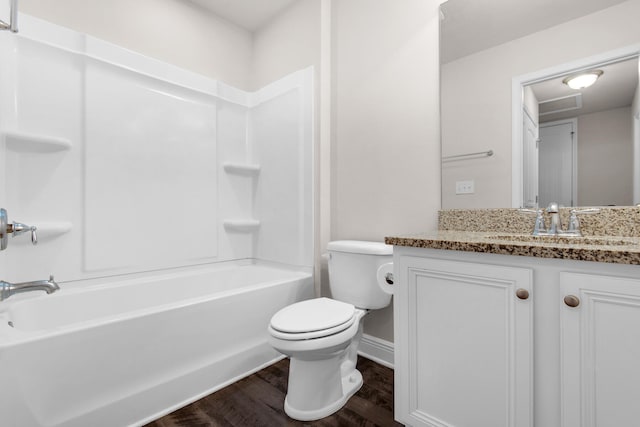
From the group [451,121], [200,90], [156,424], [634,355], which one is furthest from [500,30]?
[156,424]

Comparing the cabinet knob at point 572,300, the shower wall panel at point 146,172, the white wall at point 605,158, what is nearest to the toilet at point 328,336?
the cabinet knob at point 572,300

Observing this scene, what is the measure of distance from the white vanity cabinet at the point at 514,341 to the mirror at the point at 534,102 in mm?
658

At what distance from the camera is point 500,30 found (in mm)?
1562

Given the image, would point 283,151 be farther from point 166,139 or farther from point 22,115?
point 22,115

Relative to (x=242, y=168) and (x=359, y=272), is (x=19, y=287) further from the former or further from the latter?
(x=242, y=168)

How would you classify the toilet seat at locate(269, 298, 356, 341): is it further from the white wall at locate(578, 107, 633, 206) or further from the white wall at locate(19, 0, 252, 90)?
the white wall at locate(19, 0, 252, 90)

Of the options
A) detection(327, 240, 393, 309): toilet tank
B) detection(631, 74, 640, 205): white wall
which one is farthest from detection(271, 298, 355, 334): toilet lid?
detection(631, 74, 640, 205): white wall

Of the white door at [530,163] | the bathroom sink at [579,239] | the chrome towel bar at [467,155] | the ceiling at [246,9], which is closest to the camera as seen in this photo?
the bathroom sink at [579,239]

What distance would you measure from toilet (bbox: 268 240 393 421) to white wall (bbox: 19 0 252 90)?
6.20ft

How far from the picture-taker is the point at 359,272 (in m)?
1.80

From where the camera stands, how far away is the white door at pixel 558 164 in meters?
1.41

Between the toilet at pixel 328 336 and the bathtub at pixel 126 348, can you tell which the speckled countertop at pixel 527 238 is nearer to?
the toilet at pixel 328 336

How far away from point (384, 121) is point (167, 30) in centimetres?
173

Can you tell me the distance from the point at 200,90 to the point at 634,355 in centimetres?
265
